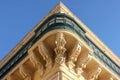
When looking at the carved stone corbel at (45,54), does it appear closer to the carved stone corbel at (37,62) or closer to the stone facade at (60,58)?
the stone facade at (60,58)

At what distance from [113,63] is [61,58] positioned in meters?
3.44

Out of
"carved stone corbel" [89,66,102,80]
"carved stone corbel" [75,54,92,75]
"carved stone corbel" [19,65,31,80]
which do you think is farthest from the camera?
"carved stone corbel" [19,65,31,80]

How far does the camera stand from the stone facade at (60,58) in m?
10.6

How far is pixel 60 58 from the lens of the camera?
1056 centimetres

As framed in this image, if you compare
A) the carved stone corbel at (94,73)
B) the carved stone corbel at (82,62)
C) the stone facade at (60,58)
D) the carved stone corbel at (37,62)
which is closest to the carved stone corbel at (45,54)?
the stone facade at (60,58)

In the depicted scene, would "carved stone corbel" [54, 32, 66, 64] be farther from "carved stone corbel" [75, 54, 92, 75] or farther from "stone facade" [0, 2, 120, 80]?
"carved stone corbel" [75, 54, 92, 75]

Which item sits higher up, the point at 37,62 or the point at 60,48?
the point at 37,62

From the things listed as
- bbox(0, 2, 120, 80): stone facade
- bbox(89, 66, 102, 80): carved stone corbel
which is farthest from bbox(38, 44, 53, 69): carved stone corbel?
bbox(89, 66, 102, 80): carved stone corbel

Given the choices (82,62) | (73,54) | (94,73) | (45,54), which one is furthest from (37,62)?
(94,73)

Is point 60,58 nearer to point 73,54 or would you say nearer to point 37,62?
point 73,54

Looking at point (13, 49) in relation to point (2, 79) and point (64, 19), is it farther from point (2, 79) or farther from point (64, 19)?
point (64, 19)

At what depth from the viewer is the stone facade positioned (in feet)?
34.9

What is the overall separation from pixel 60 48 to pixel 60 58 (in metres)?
0.32

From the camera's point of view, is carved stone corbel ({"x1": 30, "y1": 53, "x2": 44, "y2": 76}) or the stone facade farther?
carved stone corbel ({"x1": 30, "y1": 53, "x2": 44, "y2": 76})
